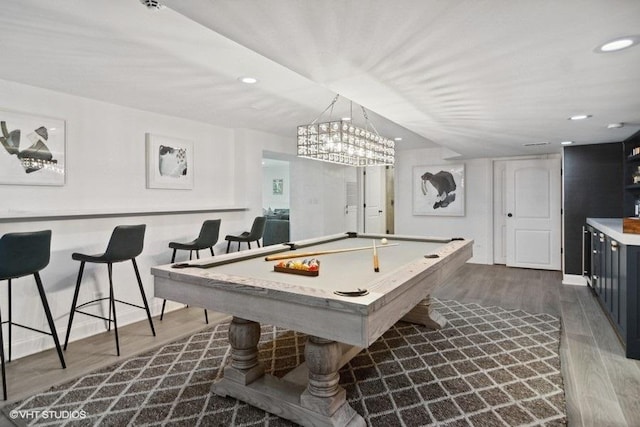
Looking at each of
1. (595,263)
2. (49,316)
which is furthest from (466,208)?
(49,316)

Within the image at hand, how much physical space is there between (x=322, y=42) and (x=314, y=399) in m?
1.79

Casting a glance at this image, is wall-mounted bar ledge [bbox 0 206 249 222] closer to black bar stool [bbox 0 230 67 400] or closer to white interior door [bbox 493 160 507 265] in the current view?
black bar stool [bbox 0 230 67 400]

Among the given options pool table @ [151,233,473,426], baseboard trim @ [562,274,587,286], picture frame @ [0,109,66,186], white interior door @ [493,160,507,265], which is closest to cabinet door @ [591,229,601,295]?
baseboard trim @ [562,274,587,286]

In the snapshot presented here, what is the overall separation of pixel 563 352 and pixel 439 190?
14.0ft

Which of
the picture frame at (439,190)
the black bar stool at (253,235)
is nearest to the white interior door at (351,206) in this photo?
the picture frame at (439,190)

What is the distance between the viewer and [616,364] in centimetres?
260

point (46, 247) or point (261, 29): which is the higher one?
point (261, 29)

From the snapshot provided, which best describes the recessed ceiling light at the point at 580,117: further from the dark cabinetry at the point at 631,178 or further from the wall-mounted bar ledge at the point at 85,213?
the wall-mounted bar ledge at the point at 85,213

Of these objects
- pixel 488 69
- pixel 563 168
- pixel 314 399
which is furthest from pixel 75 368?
pixel 563 168

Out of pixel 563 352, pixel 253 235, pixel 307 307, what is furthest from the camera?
pixel 253 235

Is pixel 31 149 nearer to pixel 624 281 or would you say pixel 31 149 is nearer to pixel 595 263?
pixel 624 281

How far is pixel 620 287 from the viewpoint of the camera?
2920mm

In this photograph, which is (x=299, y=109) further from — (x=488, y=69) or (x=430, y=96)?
(x=488, y=69)

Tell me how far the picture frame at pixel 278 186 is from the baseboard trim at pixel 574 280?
7302 millimetres
